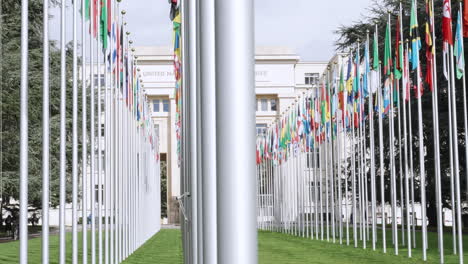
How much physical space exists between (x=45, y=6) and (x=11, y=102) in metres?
19.7

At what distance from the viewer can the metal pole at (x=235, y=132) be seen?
Result: 2.53 m

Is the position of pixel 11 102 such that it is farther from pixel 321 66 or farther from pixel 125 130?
pixel 321 66

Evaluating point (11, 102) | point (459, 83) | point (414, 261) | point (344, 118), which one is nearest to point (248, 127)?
point (414, 261)

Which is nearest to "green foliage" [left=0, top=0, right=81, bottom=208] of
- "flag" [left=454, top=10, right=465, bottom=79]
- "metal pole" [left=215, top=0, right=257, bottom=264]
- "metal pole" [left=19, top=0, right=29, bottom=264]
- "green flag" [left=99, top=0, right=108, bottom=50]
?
"green flag" [left=99, top=0, right=108, bottom=50]

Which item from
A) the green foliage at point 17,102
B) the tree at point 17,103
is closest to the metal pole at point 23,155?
the tree at point 17,103

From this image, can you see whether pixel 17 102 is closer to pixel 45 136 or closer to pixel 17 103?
Result: pixel 17 103

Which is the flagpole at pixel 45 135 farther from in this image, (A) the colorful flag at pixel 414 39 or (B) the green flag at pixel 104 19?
(A) the colorful flag at pixel 414 39

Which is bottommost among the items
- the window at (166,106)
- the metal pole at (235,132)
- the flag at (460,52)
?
the metal pole at (235,132)

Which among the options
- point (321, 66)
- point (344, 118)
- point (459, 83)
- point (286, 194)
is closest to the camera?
point (344, 118)

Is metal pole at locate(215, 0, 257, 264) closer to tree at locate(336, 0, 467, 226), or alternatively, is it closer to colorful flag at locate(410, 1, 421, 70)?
colorful flag at locate(410, 1, 421, 70)

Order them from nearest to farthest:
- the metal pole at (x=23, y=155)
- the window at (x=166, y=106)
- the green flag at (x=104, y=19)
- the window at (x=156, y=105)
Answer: the metal pole at (x=23, y=155) → the green flag at (x=104, y=19) → the window at (x=156, y=105) → the window at (x=166, y=106)

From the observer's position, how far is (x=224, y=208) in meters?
2.54

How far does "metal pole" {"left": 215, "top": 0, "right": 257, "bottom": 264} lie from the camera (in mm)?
2525

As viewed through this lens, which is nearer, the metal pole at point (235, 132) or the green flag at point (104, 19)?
the metal pole at point (235, 132)
